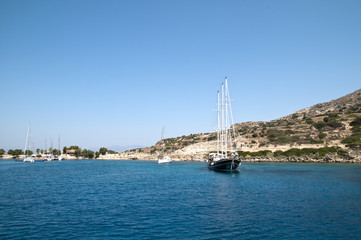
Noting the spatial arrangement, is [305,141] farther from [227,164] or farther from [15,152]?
[15,152]

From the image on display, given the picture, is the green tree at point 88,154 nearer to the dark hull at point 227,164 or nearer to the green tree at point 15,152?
the green tree at point 15,152

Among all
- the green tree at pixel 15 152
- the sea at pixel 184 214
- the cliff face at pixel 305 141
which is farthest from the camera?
the green tree at pixel 15 152

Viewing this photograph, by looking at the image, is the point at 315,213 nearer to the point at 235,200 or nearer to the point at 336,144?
the point at 235,200

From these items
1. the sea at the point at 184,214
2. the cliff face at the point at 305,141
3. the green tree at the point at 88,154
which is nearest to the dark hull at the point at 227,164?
the sea at the point at 184,214

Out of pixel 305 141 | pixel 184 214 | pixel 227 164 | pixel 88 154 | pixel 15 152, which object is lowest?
pixel 184 214

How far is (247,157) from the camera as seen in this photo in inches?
4119

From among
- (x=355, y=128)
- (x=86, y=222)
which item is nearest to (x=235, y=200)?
(x=86, y=222)

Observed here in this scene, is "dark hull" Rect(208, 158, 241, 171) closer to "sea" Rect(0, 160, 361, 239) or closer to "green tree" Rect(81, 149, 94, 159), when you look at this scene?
"sea" Rect(0, 160, 361, 239)

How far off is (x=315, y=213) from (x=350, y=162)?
2794 inches

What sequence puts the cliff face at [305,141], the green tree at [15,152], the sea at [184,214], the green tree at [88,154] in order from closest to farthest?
1. the sea at [184,214]
2. the cliff face at [305,141]
3. the green tree at [15,152]
4. the green tree at [88,154]

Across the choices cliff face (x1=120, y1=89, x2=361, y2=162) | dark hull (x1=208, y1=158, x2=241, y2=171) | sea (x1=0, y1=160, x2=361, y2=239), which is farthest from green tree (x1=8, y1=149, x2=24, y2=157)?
sea (x1=0, y1=160, x2=361, y2=239)

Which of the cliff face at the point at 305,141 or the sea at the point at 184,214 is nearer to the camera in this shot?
the sea at the point at 184,214

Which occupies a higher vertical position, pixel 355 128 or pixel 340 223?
pixel 355 128

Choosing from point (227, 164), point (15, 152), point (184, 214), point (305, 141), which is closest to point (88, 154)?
point (15, 152)
